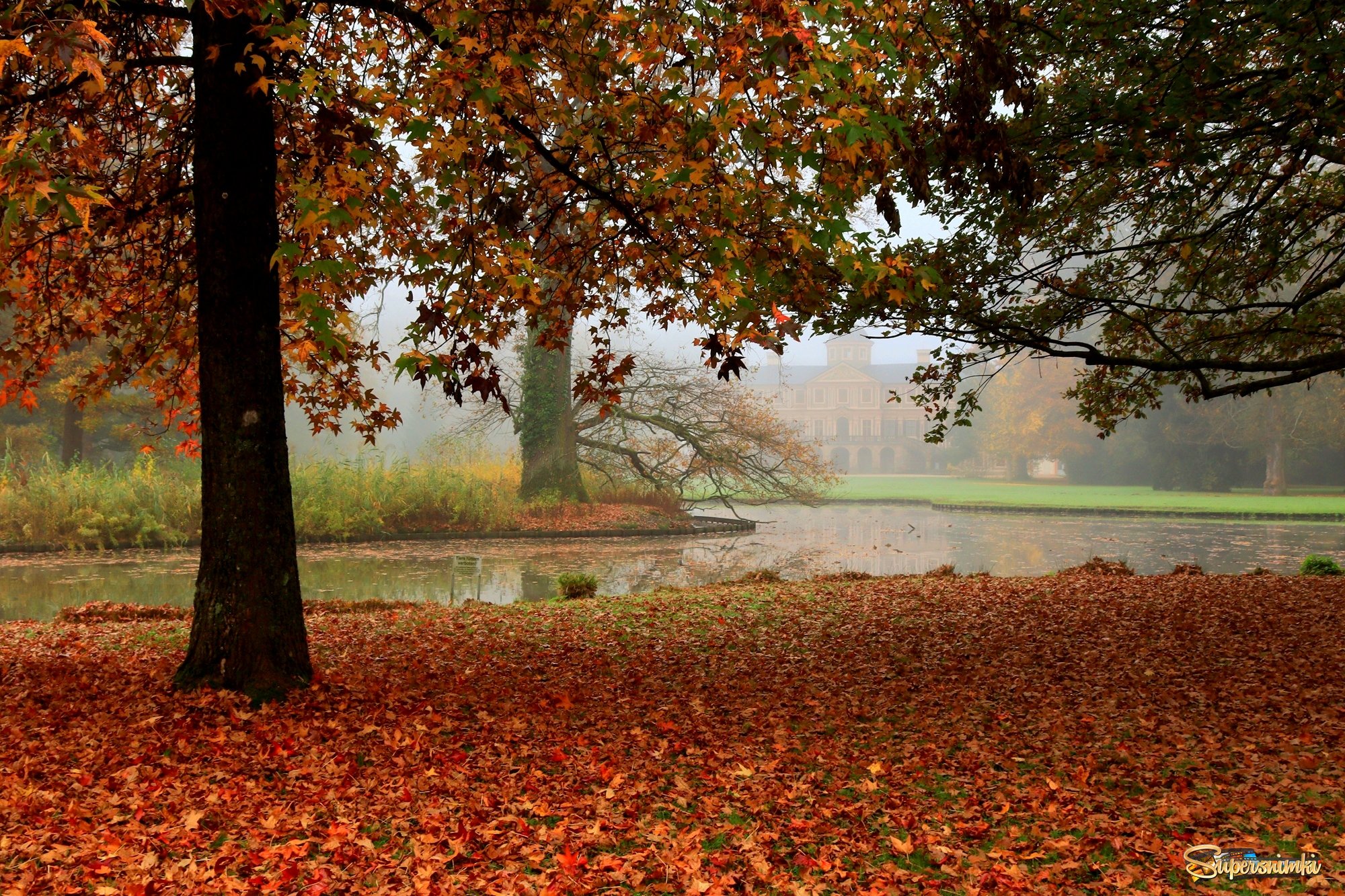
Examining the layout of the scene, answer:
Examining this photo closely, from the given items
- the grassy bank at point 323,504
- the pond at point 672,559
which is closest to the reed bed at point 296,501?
the grassy bank at point 323,504

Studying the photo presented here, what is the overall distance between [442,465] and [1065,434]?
35591mm

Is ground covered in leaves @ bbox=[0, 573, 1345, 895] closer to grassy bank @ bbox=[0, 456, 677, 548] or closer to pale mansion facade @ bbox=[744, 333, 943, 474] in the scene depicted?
grassy bank @ bbox=[0, 456, 677, 548]

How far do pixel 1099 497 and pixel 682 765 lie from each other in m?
34.1

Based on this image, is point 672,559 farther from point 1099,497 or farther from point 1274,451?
point 1274,451

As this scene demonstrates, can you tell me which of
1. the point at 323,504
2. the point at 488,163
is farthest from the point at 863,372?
the point at 488,163

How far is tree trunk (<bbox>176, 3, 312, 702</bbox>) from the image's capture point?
503cm

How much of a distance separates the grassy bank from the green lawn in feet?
50.3

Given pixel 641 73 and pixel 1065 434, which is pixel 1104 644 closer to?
pixel 641 73

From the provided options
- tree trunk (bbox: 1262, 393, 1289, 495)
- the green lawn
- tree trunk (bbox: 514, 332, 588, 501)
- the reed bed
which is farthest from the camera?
tree trunk (bbox: 1262, 393, 1289, 495)

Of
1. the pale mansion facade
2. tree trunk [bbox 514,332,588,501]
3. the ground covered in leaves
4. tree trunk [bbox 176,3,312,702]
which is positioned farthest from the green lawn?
tree trunk [bbox 176,3,312,702]

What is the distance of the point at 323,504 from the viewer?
679 inches

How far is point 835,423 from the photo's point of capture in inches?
2820

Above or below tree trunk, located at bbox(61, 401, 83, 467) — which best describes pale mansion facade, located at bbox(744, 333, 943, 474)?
above

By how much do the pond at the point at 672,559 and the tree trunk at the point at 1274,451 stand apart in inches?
493
